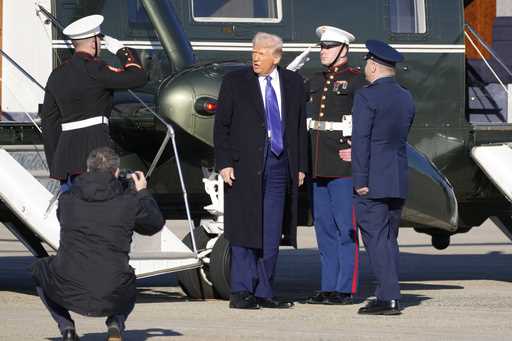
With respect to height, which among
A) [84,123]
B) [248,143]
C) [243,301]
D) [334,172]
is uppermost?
[84,123]

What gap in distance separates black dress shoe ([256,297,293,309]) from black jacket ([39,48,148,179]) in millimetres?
1513

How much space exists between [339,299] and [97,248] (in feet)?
10.7

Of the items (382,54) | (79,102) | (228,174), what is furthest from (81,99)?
(382,54)

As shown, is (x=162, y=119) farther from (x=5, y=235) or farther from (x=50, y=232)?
(x=5, y=235)

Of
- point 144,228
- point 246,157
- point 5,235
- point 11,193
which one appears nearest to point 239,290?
point 246,157

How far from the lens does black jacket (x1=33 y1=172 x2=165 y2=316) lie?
25.5 feet

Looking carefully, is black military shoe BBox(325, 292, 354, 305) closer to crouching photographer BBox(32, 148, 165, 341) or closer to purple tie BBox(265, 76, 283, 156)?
purple tie BBox(265, 76, 283, 156)

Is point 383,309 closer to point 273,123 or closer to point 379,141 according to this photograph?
point 379,141

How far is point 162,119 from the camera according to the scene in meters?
11.1

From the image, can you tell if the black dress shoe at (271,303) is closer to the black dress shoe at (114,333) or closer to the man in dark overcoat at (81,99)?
the man in dark overcoat at (81,99)

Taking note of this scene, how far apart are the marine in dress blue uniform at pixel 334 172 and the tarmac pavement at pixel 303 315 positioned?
0.90 ft

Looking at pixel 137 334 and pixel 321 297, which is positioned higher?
pixel 137 334

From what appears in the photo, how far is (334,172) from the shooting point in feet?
35.4

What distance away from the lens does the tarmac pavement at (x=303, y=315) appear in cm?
894
